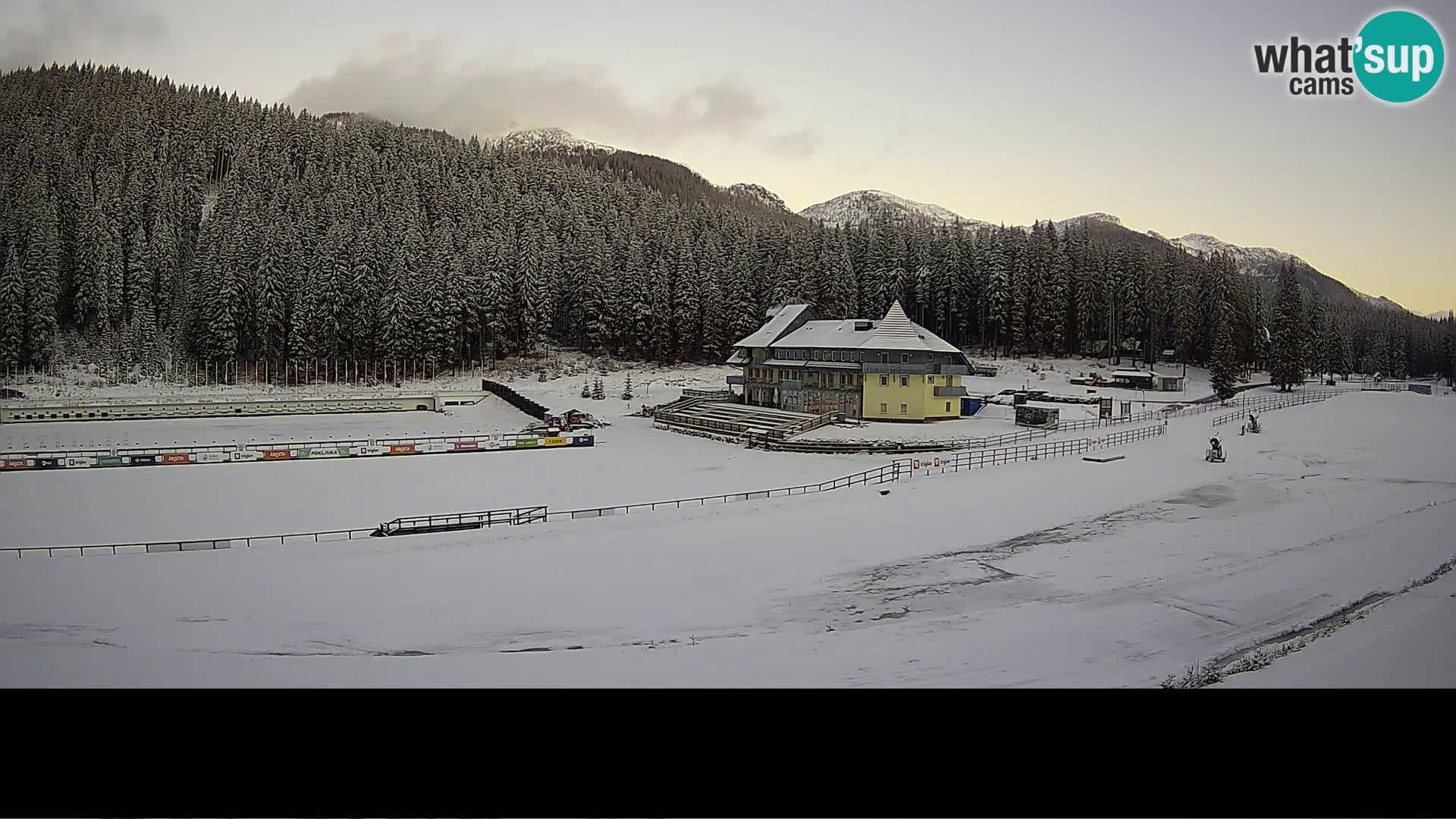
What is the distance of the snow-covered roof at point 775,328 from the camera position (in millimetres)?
33281

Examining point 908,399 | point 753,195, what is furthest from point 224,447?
point 753,195

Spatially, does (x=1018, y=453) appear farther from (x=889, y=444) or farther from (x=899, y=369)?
(x=899, y=369)

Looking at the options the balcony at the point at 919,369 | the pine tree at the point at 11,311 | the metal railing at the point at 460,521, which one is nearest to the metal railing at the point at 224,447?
the pine tree at the point at 11,311

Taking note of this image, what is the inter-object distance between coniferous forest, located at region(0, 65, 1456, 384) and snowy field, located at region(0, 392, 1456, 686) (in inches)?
788

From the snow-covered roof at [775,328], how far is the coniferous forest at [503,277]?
1140 centimetres

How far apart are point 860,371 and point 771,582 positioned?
19.1m

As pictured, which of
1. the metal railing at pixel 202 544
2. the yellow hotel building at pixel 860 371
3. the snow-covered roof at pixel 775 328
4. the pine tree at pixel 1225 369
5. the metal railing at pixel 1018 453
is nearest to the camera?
the metal railing at pixel 202 544

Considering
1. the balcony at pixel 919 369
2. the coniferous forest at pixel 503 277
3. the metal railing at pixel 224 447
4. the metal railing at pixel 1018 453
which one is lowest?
the metal railing at pixel 1018 453

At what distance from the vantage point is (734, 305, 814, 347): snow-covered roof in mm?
33281

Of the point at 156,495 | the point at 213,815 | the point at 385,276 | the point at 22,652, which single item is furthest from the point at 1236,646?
the point at 385,276

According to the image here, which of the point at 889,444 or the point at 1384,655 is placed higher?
the point at 1384,655

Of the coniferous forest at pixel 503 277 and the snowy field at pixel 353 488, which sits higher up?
the coniferous forest at pixel 503 277

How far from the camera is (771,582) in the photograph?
10547mm

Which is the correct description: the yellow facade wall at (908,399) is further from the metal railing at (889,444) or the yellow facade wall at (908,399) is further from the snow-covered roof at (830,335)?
the metal railing at (889,444)
